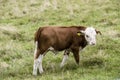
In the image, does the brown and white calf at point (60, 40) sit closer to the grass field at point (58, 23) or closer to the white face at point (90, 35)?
the white face at point (90, 35)

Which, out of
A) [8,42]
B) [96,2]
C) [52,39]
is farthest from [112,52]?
[96,2]

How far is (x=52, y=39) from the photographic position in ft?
36.6

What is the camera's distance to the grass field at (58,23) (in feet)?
36.4

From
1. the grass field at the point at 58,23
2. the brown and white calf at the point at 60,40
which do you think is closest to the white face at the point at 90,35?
the brown and white calf at the point at 60,40

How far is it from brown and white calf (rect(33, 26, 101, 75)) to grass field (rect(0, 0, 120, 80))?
1.62ft

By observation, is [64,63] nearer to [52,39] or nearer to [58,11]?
[52,39]

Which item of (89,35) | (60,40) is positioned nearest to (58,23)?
(89,35)

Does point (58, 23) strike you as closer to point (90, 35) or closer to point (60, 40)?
point (90, 35)

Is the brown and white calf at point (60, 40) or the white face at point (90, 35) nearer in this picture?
the brown and white calf at point (60, 40)

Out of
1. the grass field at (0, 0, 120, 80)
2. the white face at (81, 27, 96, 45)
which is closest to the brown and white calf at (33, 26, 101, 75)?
the white face at (81, 27, 96, 45)

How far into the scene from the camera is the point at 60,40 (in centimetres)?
1130

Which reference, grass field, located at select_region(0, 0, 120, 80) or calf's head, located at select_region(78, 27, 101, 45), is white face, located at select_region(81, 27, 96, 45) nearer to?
calf's head, located at select_region(78, 27, 101, 45)

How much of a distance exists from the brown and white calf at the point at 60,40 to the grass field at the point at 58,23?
494 mm

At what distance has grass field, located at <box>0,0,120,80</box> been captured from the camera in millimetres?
11109
